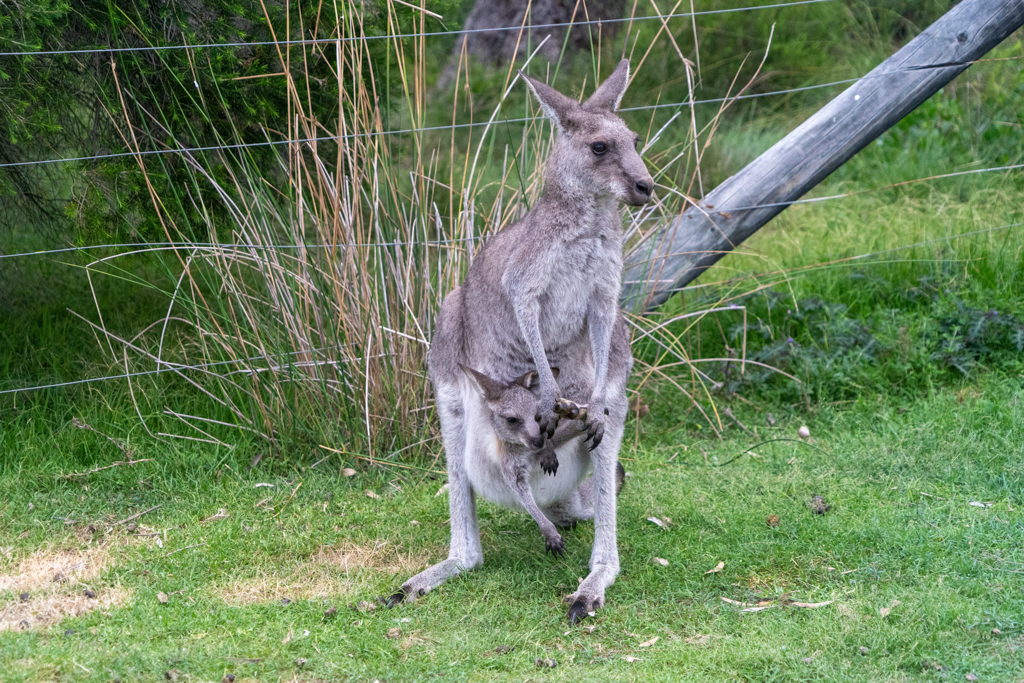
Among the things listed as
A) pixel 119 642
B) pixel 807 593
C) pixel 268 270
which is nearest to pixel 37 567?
pixel 119 642

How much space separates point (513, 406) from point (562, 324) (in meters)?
0.36

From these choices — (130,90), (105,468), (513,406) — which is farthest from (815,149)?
(105,468)

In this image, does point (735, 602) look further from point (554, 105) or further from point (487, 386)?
point (554, 105)

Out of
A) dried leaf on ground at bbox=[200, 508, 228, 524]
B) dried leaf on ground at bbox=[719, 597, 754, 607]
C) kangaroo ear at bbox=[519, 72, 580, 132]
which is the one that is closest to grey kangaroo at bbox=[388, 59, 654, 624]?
kangaroo ear at bbox=[519, 72, 580, 132]

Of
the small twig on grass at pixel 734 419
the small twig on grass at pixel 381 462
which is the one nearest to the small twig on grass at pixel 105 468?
the small twig on grass at pixel 381 462

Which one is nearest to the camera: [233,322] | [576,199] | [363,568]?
[576,199]

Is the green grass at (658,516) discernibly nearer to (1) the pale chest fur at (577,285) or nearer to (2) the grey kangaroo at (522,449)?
(2) the grey kangaroo at (522,449)

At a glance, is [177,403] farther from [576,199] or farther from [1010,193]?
[1010,193]

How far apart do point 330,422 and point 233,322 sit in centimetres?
69

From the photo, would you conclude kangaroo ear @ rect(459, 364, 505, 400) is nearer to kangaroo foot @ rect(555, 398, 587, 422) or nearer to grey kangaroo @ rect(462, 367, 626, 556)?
grey kangaroo @ rect(462, 367, 626, 556)

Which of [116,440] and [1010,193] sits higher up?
[1010,193]

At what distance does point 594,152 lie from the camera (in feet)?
11.0

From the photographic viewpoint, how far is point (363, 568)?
3943mm

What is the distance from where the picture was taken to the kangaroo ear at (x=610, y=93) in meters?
3.52
